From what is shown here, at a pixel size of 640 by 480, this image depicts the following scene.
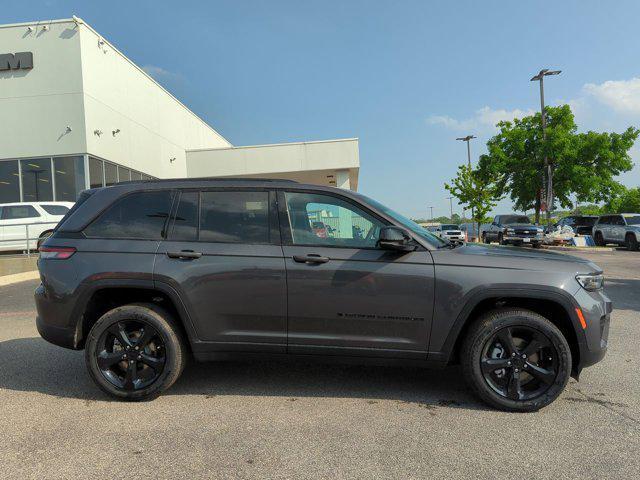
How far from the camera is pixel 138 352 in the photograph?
369 cm

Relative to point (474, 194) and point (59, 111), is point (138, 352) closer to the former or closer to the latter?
point (59, 111)

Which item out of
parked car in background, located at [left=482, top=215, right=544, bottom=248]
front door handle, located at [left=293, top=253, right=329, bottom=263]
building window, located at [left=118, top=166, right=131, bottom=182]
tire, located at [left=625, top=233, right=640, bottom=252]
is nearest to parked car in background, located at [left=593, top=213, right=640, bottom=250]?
tire, located at [left=625, top=233, right=640, bottom=252]

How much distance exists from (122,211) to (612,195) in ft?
122

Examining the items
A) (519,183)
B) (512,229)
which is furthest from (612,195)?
(512,229)

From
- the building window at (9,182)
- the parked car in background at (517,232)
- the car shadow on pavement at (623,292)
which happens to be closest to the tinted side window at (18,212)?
the building window at (9,182)

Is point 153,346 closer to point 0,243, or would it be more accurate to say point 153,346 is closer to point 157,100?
point 0,243

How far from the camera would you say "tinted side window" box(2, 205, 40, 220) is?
554 inches

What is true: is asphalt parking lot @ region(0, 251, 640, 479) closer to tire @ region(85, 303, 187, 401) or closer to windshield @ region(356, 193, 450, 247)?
tire @ region(85, 303, 187, 401)

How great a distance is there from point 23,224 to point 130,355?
12.8 meters

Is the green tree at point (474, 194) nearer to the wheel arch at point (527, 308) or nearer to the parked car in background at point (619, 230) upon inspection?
the parked car in background at point (619, 230)

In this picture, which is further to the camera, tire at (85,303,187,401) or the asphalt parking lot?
tire at (85,303,187,401)

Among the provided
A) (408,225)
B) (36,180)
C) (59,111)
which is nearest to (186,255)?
(408,225)

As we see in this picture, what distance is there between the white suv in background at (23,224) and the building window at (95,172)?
113 inches

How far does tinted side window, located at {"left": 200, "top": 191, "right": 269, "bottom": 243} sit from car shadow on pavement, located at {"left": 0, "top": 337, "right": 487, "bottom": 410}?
121 cm
